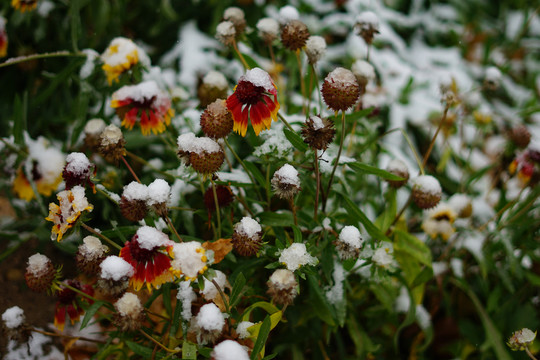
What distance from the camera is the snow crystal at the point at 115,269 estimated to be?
2.19ft

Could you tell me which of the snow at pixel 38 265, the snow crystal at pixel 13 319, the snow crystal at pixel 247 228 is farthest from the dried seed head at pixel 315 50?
the snow crystal at pixel 13 319

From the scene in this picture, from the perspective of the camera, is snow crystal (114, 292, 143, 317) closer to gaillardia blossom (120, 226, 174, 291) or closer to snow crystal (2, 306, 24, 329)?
gaillardia blossom (120, 226, 174, 291)

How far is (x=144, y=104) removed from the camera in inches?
34.9

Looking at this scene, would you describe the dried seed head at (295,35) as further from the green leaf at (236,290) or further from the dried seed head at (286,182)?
the green leaf at (236,290)

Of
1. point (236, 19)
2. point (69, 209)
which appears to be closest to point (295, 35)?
point (236, 19)

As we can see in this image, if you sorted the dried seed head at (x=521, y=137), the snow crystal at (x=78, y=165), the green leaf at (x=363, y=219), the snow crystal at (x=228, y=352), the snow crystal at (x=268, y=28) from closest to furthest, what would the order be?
the snow crystal at (x=228, y=352) → the snow crystal at (x=78, y=165) → the green leaf at (x=363, y=219) → the snow crystal at (x=268, y=28) → the dried seed head at (x=521, y=137)

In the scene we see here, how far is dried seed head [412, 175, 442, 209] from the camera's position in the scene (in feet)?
2.93

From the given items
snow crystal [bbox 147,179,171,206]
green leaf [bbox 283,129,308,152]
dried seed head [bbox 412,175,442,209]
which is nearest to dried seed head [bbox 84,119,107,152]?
snow crystal [bbox 147,179,171,206]

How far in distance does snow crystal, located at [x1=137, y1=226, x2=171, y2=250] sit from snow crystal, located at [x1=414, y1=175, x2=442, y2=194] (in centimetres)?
51

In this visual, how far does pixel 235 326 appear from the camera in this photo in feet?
2.50

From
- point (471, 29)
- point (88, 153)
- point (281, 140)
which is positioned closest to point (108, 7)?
point (88, 153)

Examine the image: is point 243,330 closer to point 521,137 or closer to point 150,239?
point 150,239

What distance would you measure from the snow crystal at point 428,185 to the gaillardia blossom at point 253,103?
35 centimetres

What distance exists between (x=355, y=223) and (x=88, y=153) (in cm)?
63
